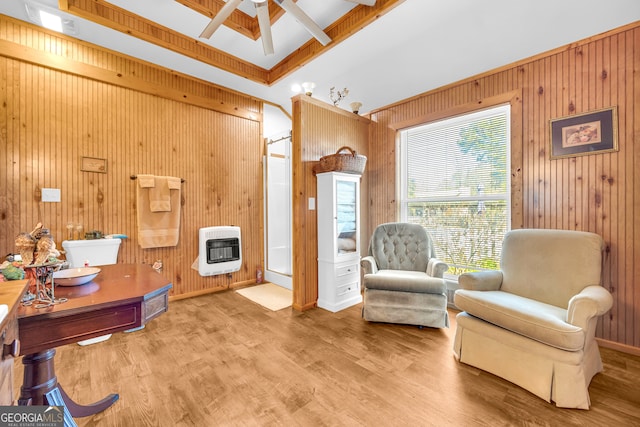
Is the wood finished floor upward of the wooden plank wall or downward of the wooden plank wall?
downward

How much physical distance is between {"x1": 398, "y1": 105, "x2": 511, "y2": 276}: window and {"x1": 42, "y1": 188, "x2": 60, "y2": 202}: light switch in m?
3.84

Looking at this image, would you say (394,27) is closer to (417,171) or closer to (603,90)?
(417,171)

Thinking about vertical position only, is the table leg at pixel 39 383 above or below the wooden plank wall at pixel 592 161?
below

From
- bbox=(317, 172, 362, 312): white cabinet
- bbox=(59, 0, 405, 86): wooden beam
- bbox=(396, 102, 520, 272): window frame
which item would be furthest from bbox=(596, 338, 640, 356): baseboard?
bbox=(59, 0, 405, 86): wooden beam

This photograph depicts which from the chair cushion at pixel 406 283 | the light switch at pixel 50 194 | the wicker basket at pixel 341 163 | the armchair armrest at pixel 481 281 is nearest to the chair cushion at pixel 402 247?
the chair cushion at pixel 406 283

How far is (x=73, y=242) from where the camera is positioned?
245cm

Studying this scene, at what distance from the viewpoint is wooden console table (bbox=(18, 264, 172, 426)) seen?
0.91 meters

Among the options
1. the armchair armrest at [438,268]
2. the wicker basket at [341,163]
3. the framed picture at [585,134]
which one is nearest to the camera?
the framed picture at [585,134]

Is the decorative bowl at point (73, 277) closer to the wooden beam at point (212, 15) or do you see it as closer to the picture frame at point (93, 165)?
the picture frame at point (93, 165)

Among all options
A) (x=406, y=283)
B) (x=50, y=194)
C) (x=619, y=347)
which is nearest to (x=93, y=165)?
(x=50, y=194)

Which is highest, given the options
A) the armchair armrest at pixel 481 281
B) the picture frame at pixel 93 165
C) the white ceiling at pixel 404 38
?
the white ceiling at pixel 404 38

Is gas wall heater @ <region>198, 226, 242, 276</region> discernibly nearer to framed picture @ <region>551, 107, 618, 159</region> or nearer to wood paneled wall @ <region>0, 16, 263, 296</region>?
wood paneled wall @ <region>0, 16, 263, 296</region>

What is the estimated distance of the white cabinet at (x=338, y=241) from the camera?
120 inches

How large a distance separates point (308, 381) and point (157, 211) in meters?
2.56
